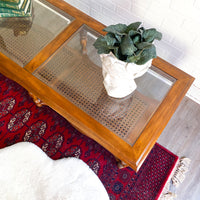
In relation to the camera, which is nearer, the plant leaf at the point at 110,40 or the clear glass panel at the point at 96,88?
the plant leaf at the point at 110,40

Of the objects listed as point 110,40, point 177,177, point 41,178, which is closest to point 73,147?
point 41,178

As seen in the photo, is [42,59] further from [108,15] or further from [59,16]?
[108,15]

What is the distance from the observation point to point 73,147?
1.10m

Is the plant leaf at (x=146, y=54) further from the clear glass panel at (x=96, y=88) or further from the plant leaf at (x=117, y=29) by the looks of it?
the clear glass panel at (x=96, y=88)

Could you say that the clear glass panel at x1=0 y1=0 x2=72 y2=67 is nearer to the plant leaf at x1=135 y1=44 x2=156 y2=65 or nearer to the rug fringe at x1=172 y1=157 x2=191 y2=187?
the plant leaf at x1=135 y1=44 x2=156 y2=65

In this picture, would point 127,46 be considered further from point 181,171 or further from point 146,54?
point 181,171

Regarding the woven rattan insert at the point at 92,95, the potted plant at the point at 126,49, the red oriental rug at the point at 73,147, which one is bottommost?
the red oriental rug at the point at 73,147

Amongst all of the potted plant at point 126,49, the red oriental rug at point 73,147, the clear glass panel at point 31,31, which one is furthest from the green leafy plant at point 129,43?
the red oriental rug at point 73,147

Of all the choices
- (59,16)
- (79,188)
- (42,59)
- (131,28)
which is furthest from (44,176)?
(59,16)

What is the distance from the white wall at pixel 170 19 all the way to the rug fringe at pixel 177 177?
38cm

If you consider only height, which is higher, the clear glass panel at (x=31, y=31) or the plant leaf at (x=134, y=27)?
the plant leaf at (x=134, y=27)

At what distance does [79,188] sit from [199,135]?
765 mm

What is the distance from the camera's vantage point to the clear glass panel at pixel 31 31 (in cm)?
88

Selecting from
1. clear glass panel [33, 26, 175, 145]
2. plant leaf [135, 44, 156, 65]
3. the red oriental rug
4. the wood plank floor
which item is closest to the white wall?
the wood plank floor
